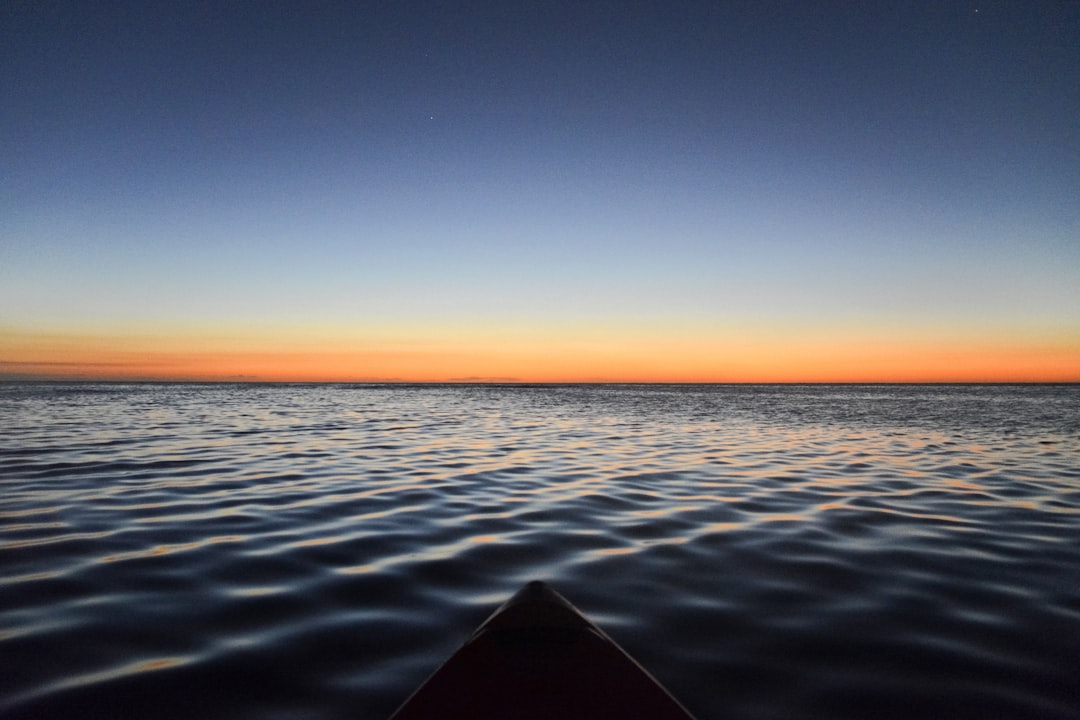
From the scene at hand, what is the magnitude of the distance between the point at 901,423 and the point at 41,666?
2610 centimetres

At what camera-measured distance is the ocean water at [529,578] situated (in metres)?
3.05

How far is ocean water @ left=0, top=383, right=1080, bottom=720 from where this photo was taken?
305 cm

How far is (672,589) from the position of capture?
14.8 feet

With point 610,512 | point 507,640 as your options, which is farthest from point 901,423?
point 507,640

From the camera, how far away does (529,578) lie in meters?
4.75

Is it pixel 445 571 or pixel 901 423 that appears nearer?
pixel 445 571

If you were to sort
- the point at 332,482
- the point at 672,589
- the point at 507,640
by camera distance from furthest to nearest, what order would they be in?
the point at 332,482 → the point at 672,589 → the point at 507,640

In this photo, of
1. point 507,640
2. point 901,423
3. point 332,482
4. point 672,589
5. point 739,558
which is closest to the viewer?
point 507,640

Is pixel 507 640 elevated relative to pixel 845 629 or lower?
elevated

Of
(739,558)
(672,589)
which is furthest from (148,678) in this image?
(739,558)

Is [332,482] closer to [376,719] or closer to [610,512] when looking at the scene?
[610,512]

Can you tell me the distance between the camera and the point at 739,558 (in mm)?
5336

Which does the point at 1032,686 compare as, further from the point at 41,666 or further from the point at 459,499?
the point at 459,499

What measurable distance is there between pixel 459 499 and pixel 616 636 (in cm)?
458
